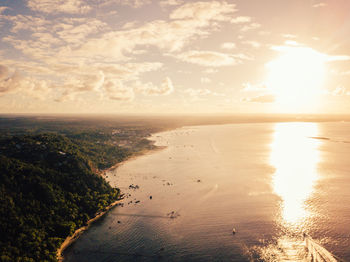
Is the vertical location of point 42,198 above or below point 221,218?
above

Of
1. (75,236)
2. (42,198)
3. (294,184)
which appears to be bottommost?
(75,236)

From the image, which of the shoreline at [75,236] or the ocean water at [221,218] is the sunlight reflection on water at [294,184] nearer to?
the ocean water at [221,218]

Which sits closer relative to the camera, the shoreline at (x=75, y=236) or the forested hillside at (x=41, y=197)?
the forested hillside at (x=41, y=197)

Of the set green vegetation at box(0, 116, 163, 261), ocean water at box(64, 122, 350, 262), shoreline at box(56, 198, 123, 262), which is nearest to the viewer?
green vegetation at box(0, 116, 163, 261)

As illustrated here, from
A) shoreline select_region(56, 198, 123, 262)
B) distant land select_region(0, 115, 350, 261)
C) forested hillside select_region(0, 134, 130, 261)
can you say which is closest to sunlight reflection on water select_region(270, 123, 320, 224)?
shoreline select_region(56, 198, 123, 262)

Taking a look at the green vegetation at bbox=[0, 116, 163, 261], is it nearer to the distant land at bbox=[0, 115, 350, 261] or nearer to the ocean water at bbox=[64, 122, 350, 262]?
the distant land at bbox=[0, 115, 350, 261]

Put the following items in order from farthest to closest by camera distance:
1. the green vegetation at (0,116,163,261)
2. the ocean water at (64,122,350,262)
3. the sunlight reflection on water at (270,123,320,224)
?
1. the sunlight reflection on water at (270,123,320,224)
2. the ocean water at (64,122,350,262)
3. the green vegetation at (0,116,163,261)

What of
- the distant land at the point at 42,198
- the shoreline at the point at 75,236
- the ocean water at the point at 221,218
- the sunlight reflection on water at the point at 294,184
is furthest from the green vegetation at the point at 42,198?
the sunlight reflection on water at the point at 294,184

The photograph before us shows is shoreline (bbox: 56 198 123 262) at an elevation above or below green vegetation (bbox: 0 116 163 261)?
below

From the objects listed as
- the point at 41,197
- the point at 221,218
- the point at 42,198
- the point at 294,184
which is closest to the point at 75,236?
the point at 42,198

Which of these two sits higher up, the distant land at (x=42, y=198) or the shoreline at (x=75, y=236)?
the distant land at (x=42, y=198)

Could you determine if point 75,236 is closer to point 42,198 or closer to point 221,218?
point 42,198

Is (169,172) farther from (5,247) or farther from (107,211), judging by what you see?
(5,247)
